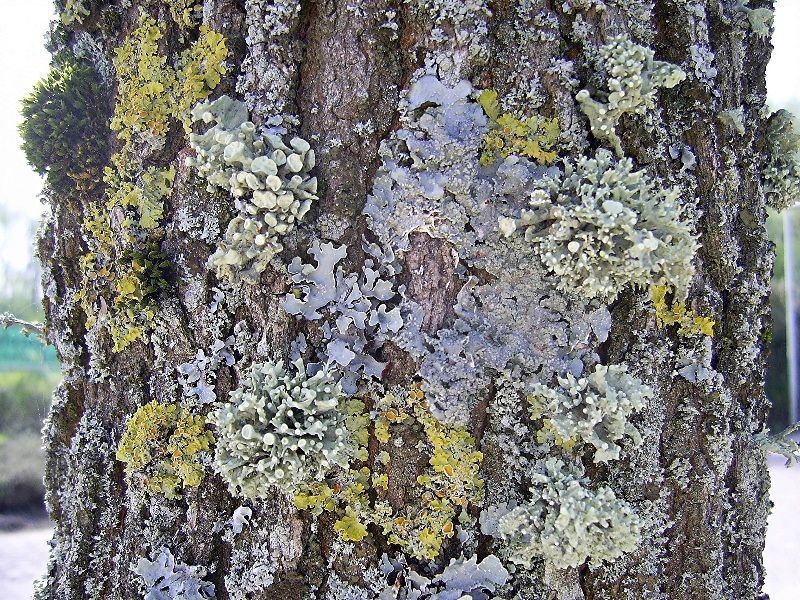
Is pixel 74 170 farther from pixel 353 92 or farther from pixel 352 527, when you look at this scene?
pixel 352 527

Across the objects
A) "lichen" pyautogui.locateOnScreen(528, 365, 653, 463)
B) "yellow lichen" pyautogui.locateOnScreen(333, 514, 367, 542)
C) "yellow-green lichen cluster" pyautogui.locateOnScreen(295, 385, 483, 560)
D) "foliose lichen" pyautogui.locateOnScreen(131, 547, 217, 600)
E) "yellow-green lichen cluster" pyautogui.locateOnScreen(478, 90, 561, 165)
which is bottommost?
"foliose lichen" pyautogui.locateOnScreen(131, 547, 217, 600)

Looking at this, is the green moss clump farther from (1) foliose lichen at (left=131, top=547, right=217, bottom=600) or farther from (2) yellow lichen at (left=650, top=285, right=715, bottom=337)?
(2) yellow lichen at (left=650, top=285, right=715, bottom=337)

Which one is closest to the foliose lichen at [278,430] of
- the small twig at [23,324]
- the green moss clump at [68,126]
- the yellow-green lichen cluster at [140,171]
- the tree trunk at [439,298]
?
the tree trunk at [439,298]

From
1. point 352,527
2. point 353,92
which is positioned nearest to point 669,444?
point 352,527

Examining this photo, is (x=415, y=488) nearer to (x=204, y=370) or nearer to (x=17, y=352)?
(x=204, y=370)

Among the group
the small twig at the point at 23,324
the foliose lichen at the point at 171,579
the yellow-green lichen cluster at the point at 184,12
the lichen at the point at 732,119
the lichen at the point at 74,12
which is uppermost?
the lichen at the point at 74,12

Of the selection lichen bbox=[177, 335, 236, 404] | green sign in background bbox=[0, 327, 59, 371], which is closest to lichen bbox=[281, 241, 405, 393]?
lichen bbox=[177, 335, 236, 404]

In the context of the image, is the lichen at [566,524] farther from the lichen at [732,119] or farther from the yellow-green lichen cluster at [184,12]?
the yellow-green lichen cluster at [184,12]

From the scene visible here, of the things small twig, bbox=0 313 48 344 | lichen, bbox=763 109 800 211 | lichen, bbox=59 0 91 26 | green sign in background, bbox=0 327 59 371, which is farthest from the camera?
green sign in background, bbox=0 327 59 371
